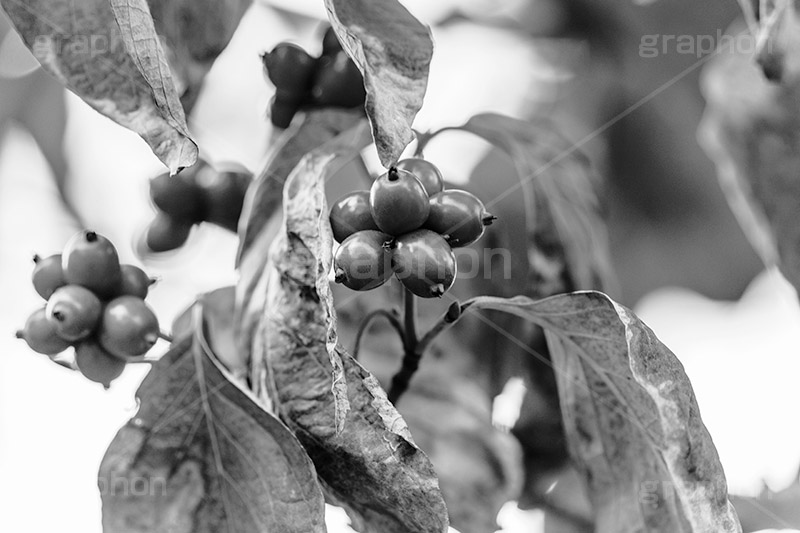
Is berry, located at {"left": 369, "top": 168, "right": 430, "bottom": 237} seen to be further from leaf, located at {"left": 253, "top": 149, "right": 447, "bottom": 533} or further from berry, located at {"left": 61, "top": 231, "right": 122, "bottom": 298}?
berry, located at {"left": 61, "top": 231, "right": 122, "bottom": 298}

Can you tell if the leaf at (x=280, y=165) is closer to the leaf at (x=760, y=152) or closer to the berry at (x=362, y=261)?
the berry at (x=362, y=261)

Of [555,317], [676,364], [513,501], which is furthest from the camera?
[513,501]

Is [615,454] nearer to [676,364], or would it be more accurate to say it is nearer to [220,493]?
[676,364]

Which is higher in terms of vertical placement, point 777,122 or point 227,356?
point 777,122

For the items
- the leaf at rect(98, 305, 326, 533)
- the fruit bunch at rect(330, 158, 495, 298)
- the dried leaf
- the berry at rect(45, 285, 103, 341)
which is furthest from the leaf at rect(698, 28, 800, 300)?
the berry at rect(45, 285, 103, 341)

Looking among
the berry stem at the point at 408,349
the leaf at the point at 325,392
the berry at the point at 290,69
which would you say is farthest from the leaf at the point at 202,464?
the berry at the point at 290,69

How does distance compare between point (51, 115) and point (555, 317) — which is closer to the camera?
point (555, 317)

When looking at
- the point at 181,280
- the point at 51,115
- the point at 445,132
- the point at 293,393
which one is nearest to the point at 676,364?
the point at 293,393
